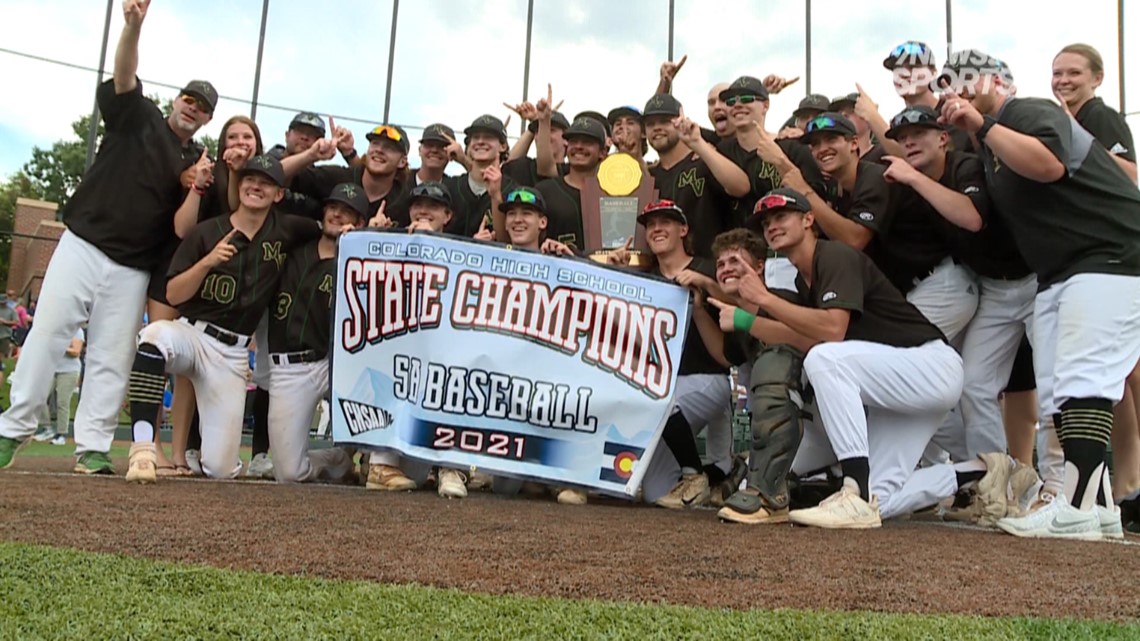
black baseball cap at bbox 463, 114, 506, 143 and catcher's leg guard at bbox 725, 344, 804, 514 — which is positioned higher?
black baseball cap at bbox 463, 114, 506, 143

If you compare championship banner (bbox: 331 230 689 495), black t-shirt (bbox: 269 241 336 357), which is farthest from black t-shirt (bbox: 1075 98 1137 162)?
black t-shirt (bbox: 269 241 336 357)

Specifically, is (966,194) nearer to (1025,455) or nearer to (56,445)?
(1025,455)

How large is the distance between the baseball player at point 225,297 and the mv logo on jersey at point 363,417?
0.98 m

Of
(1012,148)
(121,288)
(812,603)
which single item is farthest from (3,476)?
(1012,148)

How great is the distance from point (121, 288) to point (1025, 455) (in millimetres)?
5682

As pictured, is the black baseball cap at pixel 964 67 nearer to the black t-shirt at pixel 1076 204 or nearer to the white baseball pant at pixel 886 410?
the black t-shirt at pixel 1076 204

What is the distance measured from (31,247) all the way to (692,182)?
2518 centimetres

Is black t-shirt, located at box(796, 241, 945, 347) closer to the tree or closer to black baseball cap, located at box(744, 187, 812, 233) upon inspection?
black baseball cap, located at box(744, 187, 812, 233)

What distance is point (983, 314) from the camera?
14.6ft

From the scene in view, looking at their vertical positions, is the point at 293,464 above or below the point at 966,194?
below

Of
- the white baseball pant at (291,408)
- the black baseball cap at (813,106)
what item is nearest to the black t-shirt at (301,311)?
the white baseball pant at (291,408)

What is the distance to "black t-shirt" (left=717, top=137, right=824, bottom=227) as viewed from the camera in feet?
15.7

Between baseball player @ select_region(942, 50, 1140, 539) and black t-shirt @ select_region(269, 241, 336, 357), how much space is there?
3.74 m

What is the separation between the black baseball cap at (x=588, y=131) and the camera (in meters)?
5.42
